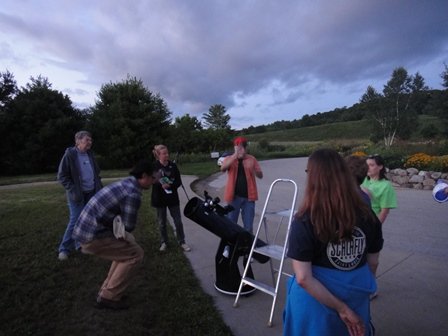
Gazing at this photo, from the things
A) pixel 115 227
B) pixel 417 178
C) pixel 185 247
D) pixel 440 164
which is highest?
pixel 115 227

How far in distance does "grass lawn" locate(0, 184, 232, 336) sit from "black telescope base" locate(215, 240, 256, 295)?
0.82 ft

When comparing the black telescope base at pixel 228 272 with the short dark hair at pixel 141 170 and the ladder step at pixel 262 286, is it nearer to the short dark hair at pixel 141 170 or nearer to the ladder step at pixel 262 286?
the ladder step at pixel 262 286

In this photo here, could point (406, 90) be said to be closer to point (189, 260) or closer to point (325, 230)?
point (189, 260)

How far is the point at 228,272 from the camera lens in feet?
12.2

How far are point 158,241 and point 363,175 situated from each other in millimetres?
3988

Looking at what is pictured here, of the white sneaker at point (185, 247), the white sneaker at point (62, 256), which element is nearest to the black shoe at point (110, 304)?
the white sneaker at point (62, 256)

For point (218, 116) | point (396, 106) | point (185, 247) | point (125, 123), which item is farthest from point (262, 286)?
point (218, 116)

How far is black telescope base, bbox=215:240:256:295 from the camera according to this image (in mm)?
3643

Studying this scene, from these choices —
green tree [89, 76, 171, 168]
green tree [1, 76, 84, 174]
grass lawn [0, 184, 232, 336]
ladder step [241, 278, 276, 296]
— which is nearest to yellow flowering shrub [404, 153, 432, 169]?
grass lawn [0, 184, 232, 336]

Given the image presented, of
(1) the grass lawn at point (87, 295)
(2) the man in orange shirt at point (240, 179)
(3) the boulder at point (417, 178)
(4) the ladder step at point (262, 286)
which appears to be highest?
(2) the man in orange shirt at point (240, 179)

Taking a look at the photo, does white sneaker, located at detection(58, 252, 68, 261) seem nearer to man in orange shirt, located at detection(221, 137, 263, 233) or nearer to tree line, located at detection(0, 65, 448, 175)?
man in orange shirt, located at detection(221, 137, 263, 233)

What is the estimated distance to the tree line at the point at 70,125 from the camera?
22.6 meters

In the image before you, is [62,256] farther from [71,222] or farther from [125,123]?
[125,123]

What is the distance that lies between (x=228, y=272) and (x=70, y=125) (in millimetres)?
23260
